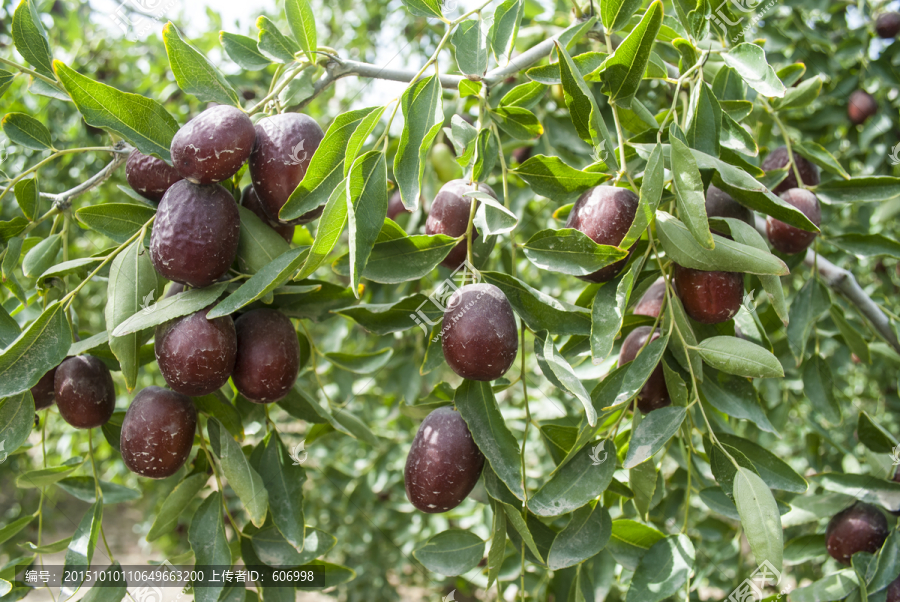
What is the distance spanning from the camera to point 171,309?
1081 mm

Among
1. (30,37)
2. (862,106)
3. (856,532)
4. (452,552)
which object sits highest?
(30,37)

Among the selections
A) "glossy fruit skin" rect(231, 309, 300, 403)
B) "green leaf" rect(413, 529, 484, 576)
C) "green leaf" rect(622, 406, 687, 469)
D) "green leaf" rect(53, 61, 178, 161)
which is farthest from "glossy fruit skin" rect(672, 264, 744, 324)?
"green leaf" rect(53, 61, 178, 161)

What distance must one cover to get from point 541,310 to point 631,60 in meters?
0.45

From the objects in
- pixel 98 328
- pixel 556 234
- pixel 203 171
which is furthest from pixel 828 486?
pixel 98 328

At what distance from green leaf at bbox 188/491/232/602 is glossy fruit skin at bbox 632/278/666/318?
967 millimetres

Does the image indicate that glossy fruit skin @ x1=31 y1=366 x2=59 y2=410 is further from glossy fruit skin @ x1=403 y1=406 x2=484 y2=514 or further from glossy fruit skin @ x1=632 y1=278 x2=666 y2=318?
glossy fruit skin @ x1=632 y1=278 x2=666 y2=318

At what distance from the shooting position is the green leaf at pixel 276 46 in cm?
122

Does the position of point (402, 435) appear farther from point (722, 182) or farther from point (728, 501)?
point (722, 182)

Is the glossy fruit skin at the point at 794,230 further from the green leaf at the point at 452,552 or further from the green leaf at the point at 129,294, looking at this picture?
the green leaf at the point at 129,294

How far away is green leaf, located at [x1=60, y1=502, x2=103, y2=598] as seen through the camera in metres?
1.26

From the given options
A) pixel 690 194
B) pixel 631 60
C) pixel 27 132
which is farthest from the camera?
pixel 27 132

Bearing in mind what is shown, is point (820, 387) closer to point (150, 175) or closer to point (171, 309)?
point (171, 309)

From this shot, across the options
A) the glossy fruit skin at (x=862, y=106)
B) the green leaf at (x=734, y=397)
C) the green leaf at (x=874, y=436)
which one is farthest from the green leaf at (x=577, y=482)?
the glossy fruit skin at (x=862, y=106)

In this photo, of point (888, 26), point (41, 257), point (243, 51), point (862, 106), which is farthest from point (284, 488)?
point (888, 26)
